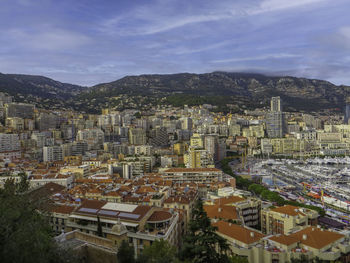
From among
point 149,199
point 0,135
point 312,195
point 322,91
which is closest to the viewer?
point 149,199

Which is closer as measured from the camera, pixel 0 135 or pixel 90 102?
pixel 0 135

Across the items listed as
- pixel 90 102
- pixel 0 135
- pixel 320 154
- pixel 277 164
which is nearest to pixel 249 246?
pixel 277 164

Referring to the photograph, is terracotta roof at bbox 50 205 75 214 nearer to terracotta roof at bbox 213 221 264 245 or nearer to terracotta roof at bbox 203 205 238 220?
terracotta roof at bbox 203 205 238 220

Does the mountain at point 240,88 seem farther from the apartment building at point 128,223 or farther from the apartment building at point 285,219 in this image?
the apartment building at point 128,223

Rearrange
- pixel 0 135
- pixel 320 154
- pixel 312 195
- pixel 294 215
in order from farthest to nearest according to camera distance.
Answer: pixel 320 154 → pixel 0 135 → pixel 312 195 → pixel 294 215

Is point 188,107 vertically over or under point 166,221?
over

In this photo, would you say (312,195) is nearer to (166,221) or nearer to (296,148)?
(166,221)

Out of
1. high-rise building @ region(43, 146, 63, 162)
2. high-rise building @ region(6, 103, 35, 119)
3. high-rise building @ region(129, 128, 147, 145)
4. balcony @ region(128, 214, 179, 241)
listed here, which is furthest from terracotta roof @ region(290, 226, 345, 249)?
high-rise building @ region(6, 103, 35, 119)
